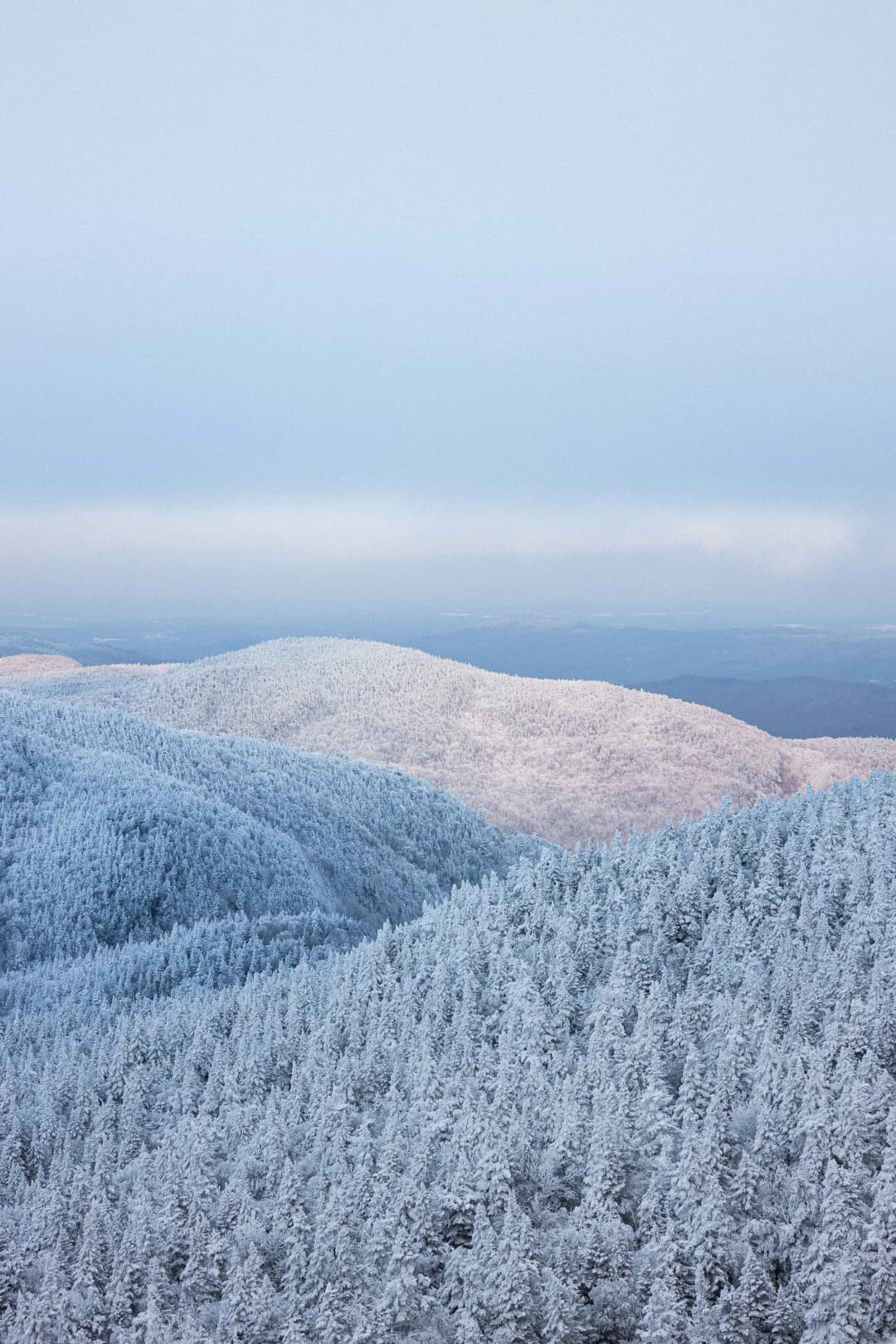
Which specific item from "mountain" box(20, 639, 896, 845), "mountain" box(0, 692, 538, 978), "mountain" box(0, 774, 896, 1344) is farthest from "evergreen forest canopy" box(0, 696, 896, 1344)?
"mountain" box(20, 639, 896, 845)

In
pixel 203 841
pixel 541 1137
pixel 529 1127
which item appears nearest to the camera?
pixel 541 1137

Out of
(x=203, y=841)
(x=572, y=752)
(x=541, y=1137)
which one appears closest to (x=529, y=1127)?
(x=541, y=1137)

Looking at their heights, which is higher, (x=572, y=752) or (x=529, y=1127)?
(x=529, y=1127)

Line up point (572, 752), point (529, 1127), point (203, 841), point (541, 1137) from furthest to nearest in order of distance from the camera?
point (572, 752), point (203, 841), point (529, 1127), point (541, 1137)

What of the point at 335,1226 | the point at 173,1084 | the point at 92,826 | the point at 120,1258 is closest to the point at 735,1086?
the point at 335,1226

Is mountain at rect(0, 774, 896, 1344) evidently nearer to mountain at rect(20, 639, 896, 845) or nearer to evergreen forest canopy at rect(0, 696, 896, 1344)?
evergreen forest canopy at rect(0, 696, 896, 1344)

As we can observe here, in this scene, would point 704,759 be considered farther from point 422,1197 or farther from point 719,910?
point 422,1197

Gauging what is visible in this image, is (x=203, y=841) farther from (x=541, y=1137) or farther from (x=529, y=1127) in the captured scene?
(x=541, y=1137)
